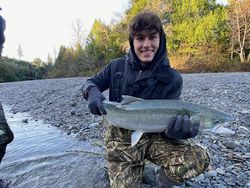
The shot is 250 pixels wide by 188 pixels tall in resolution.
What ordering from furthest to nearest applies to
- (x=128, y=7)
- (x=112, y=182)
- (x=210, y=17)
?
(x=128, y=7), (x=210, y=17), (x=112, y=182)

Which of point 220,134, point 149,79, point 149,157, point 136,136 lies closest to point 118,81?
point 149,79

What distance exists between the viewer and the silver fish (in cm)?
290

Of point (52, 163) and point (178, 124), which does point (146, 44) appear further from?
point (52, 163)

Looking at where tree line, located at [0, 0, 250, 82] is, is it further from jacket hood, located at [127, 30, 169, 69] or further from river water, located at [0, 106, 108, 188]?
jacket hood, located at [127, 30, 169, 69]

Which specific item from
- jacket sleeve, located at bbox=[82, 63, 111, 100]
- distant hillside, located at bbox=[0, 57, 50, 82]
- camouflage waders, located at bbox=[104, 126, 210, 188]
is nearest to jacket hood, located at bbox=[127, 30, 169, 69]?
jacket sleeve, located at bbox=[82, 63, 111, 100]

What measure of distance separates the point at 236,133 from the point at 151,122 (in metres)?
3.06

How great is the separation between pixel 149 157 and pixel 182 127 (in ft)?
2.75

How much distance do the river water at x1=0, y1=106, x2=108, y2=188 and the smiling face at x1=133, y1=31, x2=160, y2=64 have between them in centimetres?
191

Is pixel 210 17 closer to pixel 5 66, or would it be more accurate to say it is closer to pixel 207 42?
pixel 207 42

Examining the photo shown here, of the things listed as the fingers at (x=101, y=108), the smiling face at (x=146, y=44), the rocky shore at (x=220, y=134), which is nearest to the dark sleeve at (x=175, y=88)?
the smiling face at (x=146, y=44)

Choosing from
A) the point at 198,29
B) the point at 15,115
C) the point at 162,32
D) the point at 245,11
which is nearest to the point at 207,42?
the point at 198,29

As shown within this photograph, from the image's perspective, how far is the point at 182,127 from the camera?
2.83m

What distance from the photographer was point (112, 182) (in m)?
3.45

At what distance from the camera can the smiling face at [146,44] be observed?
3299 mm
